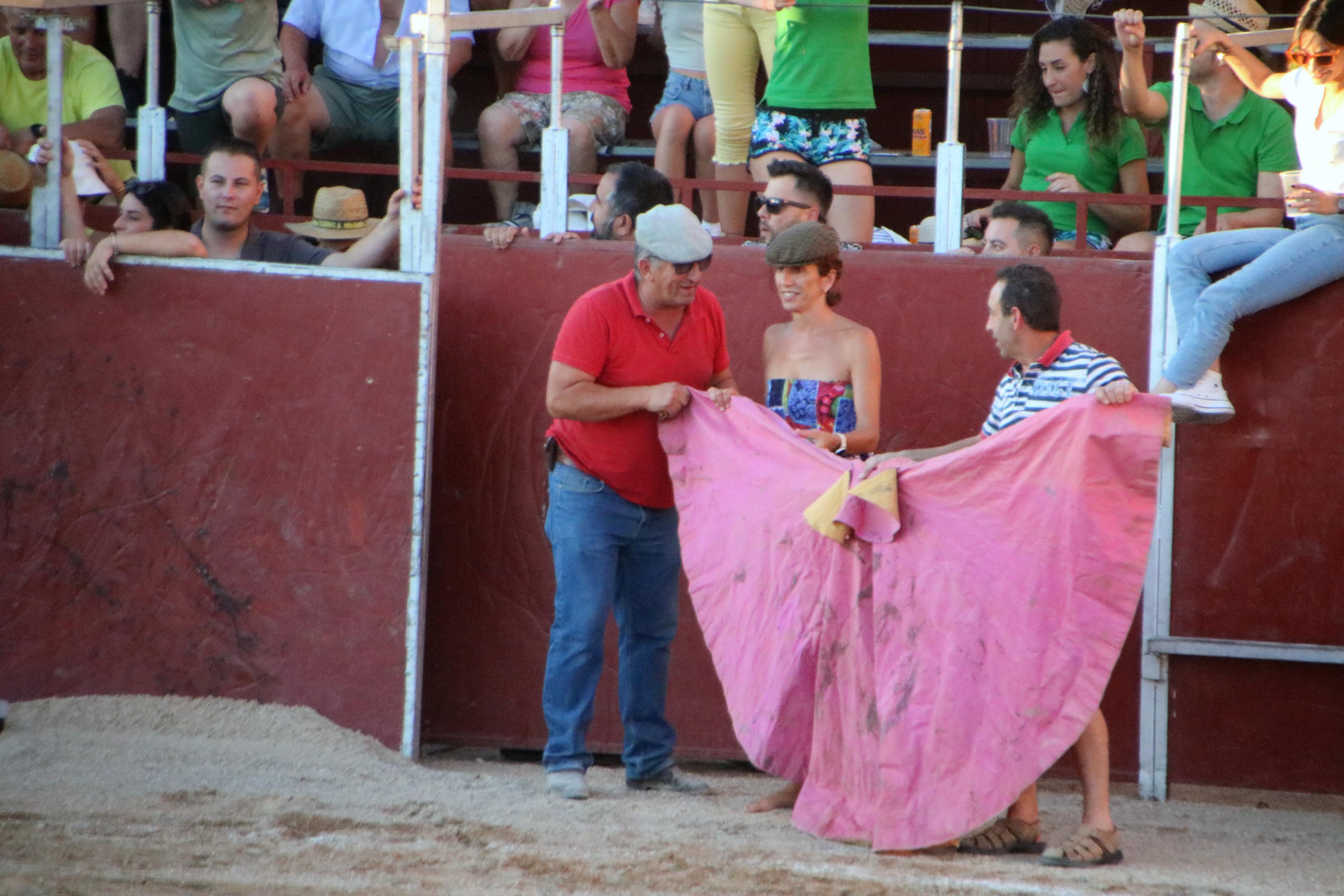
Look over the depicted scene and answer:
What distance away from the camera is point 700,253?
472 centimetres

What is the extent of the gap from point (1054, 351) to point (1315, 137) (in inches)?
52.3

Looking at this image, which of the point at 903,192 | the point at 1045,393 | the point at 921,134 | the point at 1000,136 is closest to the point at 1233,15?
the point at 903,192

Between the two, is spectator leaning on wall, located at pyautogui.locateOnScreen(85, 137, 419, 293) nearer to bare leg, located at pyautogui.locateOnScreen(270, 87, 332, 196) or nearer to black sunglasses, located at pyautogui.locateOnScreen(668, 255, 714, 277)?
black sunglasses, located at pyautogui.locateOnScreen(668, 255, 714, 277)

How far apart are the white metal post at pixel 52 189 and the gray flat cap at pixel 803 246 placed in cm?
262

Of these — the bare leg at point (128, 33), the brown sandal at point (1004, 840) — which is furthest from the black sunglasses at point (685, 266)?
the bare leg at point (128, 33)

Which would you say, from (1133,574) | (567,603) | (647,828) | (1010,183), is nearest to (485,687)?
(567,603)

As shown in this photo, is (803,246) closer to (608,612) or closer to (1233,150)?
(608,612)

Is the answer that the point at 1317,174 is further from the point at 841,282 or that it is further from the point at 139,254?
the point at 139,254

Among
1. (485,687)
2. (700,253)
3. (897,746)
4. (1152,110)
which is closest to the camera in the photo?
(897,746)

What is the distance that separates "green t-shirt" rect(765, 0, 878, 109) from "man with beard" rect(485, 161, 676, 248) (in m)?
0.95

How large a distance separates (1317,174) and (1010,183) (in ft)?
6.01

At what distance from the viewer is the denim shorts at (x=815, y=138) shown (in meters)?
6.48

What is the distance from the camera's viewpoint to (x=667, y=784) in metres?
5.11

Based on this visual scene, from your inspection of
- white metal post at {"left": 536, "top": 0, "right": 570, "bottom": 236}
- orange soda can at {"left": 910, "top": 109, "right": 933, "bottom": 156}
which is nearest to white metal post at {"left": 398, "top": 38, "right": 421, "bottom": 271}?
white metal post at {"left": 536, "top": 0, "right": 570, "bottom": 236}
